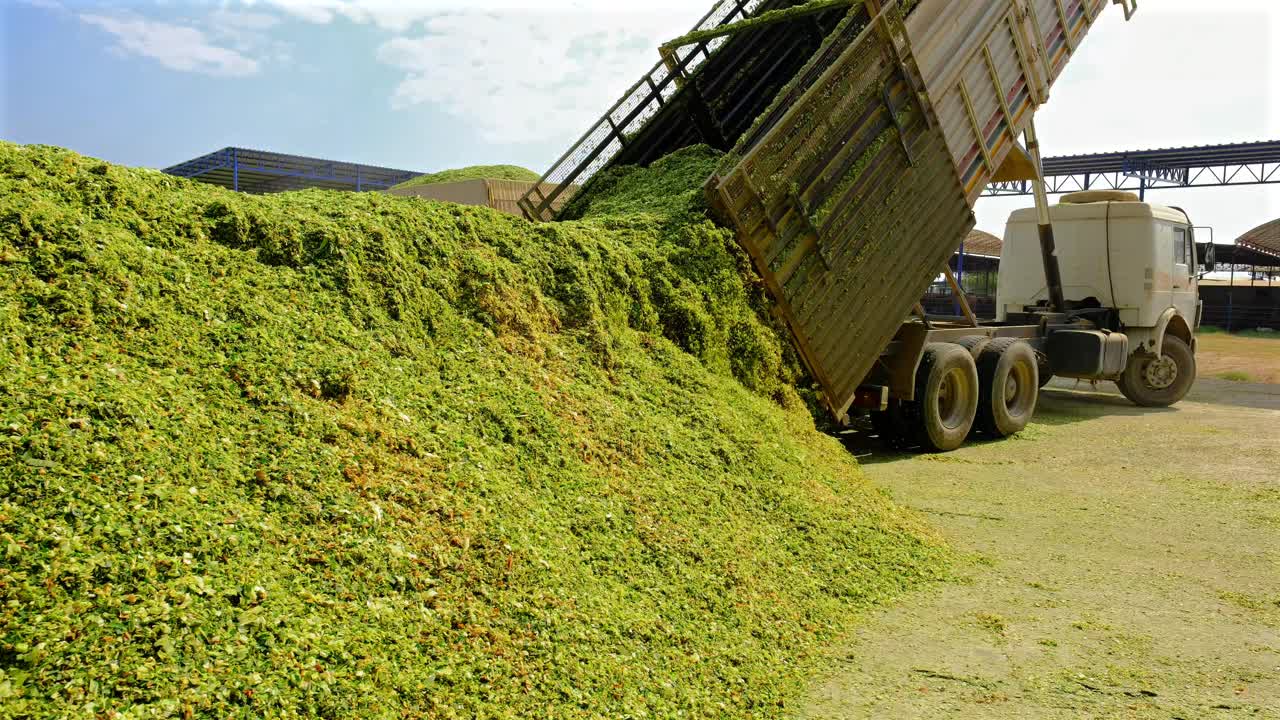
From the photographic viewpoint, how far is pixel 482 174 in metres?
21.8

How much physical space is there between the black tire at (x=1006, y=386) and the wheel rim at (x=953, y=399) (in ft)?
1.82

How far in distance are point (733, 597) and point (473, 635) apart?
1.44m

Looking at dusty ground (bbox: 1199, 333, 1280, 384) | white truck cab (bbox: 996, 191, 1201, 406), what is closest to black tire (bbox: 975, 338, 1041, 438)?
white truck cab (bbox: 996, 191, 1201, 406)

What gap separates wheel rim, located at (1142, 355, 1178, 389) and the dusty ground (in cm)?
552

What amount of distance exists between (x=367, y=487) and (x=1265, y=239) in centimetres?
3920

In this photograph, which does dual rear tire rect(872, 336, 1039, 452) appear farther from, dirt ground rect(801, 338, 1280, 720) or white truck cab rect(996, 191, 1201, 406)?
white truck cab rect(996, 191, 1201, 406)

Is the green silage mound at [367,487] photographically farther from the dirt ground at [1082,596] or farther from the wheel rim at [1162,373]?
the wheel rim at [1162,373]

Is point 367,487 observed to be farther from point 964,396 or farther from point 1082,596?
point 964,396

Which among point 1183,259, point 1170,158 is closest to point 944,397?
point 1183,259

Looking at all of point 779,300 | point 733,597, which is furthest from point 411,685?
point 779,300

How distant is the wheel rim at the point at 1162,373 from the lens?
45.7 feet

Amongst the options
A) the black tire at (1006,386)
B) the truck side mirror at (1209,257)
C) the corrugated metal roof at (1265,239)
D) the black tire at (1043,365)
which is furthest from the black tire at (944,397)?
the corrugated metal roof at (1265,239)

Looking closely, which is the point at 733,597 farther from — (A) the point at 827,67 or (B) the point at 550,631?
(A) the point at 827,67

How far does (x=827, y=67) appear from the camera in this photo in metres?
8.20
